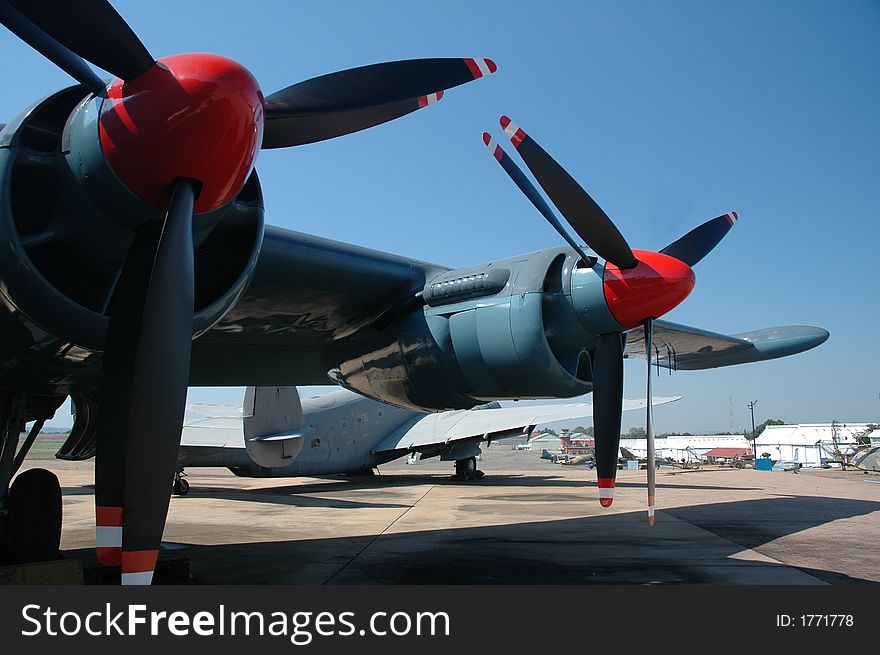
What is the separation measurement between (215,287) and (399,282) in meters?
2.93

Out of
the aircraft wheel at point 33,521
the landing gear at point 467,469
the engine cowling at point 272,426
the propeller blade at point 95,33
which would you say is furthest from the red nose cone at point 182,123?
the landing gear at point 467,469

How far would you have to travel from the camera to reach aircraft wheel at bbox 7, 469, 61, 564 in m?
6.92

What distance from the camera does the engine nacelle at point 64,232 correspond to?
4.77m

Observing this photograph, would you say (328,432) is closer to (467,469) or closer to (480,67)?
(467,469)

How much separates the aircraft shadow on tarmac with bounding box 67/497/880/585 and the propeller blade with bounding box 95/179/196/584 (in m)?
3.76

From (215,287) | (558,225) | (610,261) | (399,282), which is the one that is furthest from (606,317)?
(215,287)

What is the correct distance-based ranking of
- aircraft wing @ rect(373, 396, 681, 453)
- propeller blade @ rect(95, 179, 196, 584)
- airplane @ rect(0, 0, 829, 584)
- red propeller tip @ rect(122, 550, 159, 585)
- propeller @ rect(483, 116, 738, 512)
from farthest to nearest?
aircraft wing @ rect(373, 396, 681, 453), propeller @ rect(483, 116, 738, 512), airplane @ rect(0, 0, 829, 584), propeller blade @ rect(95, 179, 196, 584), red propeller tip @ rect(122, 550, 159, 585)

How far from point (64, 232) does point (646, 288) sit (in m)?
5.66

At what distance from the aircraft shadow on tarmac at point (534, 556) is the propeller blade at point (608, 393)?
3.74 ft

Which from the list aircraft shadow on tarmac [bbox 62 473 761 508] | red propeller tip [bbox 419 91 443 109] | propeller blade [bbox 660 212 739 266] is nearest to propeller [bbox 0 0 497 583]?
red propeller tip [bbox 419 91 443 109]

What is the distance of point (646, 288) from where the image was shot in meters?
7.32

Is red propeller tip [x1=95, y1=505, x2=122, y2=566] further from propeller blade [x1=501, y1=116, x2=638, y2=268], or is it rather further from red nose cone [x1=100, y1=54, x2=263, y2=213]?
propeller blade [x1=501, y1=116, x2=638, y2=268]

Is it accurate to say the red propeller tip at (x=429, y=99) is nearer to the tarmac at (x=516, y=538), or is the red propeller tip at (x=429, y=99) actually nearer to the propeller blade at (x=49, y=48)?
the propeller blade at (x=49, y=48)

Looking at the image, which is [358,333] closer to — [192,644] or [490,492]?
[192,644]
